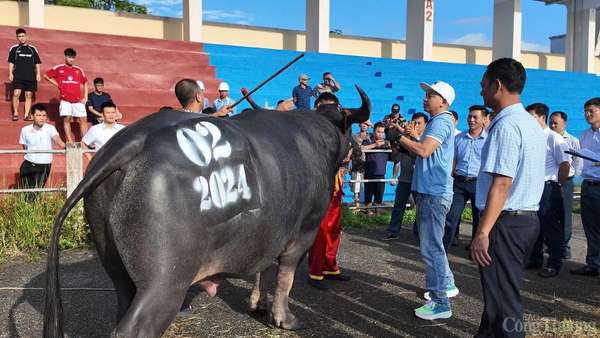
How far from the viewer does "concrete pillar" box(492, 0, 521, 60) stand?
2036cm

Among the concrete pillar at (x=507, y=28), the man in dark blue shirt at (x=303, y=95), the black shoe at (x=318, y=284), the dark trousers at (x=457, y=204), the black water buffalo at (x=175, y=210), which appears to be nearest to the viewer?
the black water buffalo at (x=175, y=210)

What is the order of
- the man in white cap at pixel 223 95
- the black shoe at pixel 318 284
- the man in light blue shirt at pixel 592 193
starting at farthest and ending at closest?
the man in white cap at pixel 223 95, the man in light blue shirt at pixel 592 193, the black shoe at pixel 318 284

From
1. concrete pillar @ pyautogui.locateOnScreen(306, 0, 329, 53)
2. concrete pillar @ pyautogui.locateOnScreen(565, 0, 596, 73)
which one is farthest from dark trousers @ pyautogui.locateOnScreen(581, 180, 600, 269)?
concrete pillar @ pyautogui.locateOnScreen(565, 0, 596, 73)

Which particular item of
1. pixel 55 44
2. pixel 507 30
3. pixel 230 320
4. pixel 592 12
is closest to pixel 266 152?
pixel 230 320

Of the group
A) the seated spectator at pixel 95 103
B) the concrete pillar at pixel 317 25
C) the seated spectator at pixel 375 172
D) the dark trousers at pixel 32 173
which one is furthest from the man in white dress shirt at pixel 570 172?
the concrete pillar at pixel 317 25

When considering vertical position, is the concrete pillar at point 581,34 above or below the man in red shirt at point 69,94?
above

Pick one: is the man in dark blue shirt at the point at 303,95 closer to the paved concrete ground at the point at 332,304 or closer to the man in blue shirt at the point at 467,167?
the man in blue shirt at the point at 467,167

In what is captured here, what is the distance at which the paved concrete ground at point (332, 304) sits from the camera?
14.0ft

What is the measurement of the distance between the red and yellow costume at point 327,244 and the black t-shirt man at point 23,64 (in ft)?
24.6

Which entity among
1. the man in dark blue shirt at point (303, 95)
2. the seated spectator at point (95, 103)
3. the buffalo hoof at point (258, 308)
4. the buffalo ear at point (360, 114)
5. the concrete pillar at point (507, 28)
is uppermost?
the concrete pillar at point (507, 28)

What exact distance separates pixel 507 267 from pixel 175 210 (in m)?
2.01

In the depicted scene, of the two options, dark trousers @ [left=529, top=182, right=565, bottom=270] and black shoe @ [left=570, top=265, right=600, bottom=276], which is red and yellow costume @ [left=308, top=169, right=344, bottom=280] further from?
black shoe @ [left=570, top=265, right=600, bottom=276]

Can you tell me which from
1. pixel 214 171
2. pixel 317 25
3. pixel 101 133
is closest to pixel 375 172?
pixel 101 133

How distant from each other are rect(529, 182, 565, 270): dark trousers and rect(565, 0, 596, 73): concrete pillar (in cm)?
1979
